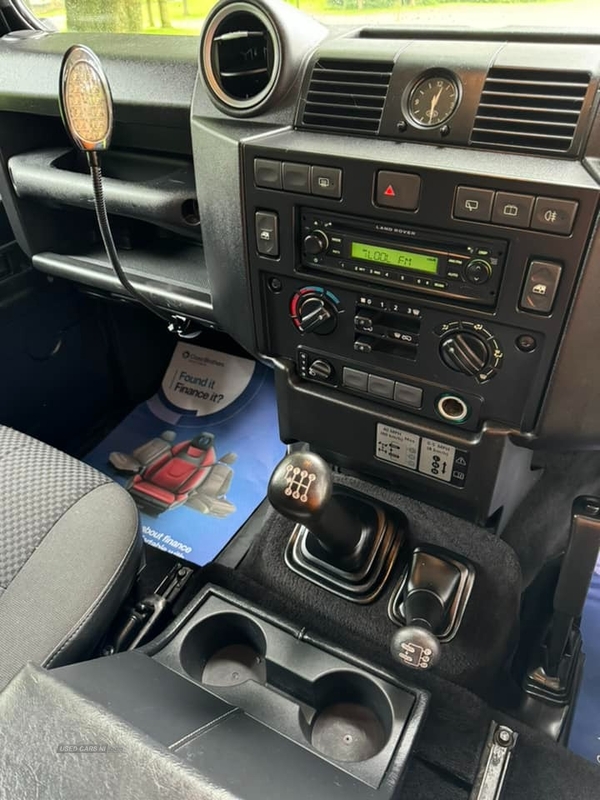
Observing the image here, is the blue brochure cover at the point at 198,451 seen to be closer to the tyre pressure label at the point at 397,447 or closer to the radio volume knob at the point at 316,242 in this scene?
the tyre pressure label at the point at 397,447

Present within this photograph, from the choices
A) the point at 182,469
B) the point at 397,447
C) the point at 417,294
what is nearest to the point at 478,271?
the point at 417,294

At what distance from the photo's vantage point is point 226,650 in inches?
41.5

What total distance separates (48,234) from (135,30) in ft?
1.33

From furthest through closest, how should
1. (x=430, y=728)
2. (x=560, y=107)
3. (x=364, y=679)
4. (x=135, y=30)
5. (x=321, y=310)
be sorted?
(x=135, y=30) → (x=430, y=728) → (x=364, y=679) → (x=321, y=310) → (x=560, y=107)

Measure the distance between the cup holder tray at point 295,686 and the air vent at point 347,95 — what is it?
69 cm

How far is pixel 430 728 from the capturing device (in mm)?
1062

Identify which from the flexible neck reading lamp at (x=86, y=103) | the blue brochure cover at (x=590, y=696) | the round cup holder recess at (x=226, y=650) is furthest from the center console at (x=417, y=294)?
the blue brochure cover at (x=590, y=696)

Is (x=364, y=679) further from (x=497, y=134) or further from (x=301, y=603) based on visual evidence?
(x=497, y=134)

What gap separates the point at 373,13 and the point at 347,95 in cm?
28

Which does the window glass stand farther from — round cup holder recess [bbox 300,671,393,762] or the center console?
round cup holder recess [bbox 300,671,393,762]

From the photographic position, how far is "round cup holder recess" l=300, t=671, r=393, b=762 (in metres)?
0.93

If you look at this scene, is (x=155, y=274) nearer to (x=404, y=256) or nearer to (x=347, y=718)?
(x=404, y=256)

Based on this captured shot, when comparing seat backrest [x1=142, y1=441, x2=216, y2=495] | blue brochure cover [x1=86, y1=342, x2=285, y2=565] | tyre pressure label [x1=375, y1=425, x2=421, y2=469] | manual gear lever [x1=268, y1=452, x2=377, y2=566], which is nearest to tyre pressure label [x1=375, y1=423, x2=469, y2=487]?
tyre pressure label [x1=375, y1=425, x2=421, y2=469]

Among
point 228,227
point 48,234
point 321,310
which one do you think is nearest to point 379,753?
point 321,310
